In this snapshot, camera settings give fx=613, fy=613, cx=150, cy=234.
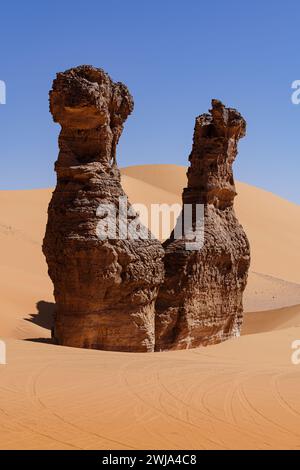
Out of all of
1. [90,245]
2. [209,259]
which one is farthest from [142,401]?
[209,259]

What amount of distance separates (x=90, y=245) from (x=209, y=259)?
406 centimetres

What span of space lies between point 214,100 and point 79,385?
9.29 meters

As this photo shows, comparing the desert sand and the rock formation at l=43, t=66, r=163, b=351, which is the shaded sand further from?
the rock formation at l=43, t=66, r=163, b=351

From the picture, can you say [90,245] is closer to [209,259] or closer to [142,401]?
[209,259]

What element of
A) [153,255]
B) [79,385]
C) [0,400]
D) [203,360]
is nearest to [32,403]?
[0,400]

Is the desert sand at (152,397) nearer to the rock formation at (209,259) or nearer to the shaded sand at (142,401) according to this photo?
the shaded sand at (142,401)

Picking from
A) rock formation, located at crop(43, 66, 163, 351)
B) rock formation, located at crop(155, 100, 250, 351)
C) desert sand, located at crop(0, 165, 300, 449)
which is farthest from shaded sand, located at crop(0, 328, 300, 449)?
rock formation, located at crop(155, 100, 250, 351)

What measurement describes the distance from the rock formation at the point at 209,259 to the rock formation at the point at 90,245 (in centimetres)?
141

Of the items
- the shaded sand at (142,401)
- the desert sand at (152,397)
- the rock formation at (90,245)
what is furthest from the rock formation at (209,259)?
the shaded sand at (142,401)

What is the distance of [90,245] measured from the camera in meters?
12.1

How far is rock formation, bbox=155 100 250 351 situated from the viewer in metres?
14.4

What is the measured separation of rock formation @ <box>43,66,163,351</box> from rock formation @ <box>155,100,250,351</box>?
1408 mm

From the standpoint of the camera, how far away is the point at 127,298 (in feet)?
41.3

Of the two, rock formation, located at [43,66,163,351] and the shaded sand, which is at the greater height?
rock formation, located at [43,66,163,351]
